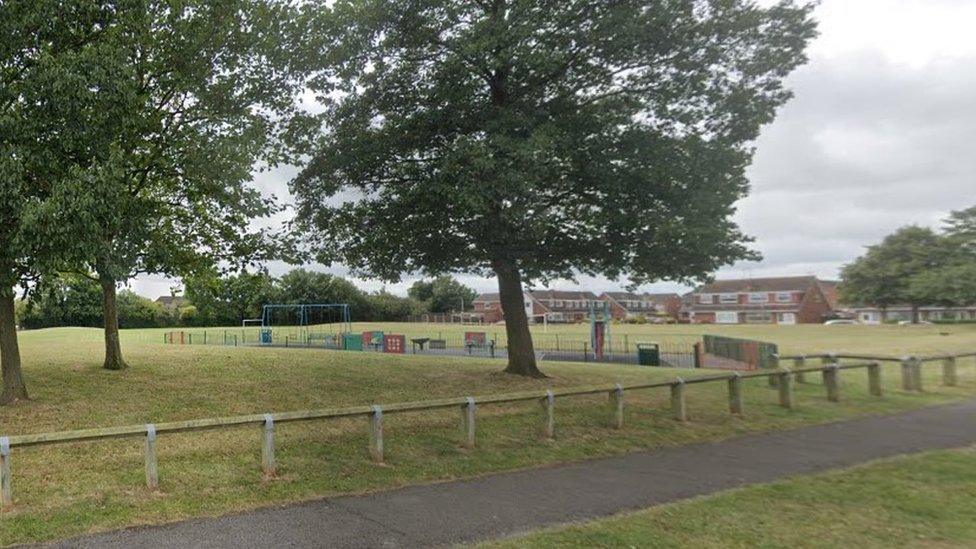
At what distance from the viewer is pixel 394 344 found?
104ft

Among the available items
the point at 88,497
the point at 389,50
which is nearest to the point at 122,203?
the point at 88,497

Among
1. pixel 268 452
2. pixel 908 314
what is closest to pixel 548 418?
pixel 268 452

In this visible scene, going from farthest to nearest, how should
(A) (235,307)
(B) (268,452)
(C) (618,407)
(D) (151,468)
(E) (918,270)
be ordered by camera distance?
1. (A) (235,307)
2. (E) (918,270)
3. (C) (618,407)
4. (B) (268,452)
5. (D) (151,468)

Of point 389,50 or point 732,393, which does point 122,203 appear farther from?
point 732,393

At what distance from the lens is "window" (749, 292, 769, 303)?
3691 inches

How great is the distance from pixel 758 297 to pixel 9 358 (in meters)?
96.5

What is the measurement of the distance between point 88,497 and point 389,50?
9.08m

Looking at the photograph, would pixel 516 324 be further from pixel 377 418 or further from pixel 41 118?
pixel 41 118

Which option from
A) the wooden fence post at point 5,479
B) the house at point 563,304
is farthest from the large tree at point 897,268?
the wooden fence post at point 5,479

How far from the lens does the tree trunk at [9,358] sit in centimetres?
974

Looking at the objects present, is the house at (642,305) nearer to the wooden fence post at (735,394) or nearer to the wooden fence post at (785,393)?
the wooden fence post at (785,393)

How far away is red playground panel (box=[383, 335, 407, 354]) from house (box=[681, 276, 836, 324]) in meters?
65.7

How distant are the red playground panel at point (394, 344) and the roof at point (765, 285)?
6988 centimetres

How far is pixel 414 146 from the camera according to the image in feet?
41.6
